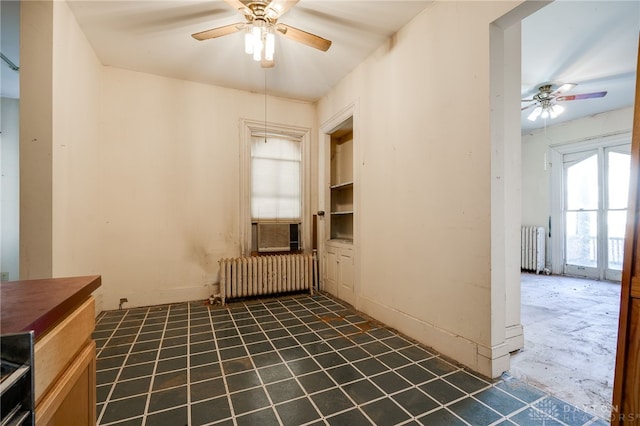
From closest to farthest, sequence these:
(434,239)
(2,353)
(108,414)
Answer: (2,353)
(108,414)
(434,239)

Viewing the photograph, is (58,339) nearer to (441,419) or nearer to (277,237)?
(441,419)

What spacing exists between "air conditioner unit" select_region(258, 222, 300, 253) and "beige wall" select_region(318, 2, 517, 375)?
1.51 metres

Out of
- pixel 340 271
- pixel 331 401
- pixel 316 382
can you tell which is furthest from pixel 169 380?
pixel 340 271

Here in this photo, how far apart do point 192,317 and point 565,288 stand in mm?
5601

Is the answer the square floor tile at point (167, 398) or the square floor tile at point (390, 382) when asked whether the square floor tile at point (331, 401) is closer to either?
the square floor tile at point (390, 382)

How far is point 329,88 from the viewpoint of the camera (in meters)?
4.21

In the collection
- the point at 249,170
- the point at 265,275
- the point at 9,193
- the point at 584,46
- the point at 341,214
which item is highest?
the point at 584,46

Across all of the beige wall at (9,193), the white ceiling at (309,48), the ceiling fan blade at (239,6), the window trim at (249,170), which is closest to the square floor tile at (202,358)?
the window trim at (249,170)

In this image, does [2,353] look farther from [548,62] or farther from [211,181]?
[548,62]

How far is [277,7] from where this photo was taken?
7.42ft

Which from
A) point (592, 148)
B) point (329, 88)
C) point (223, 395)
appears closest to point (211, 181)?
point (329, 88)

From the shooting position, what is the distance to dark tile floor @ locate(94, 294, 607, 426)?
158cm

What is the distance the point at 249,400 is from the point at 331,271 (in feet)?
8.48

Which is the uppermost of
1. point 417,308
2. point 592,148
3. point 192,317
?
point 592,148
